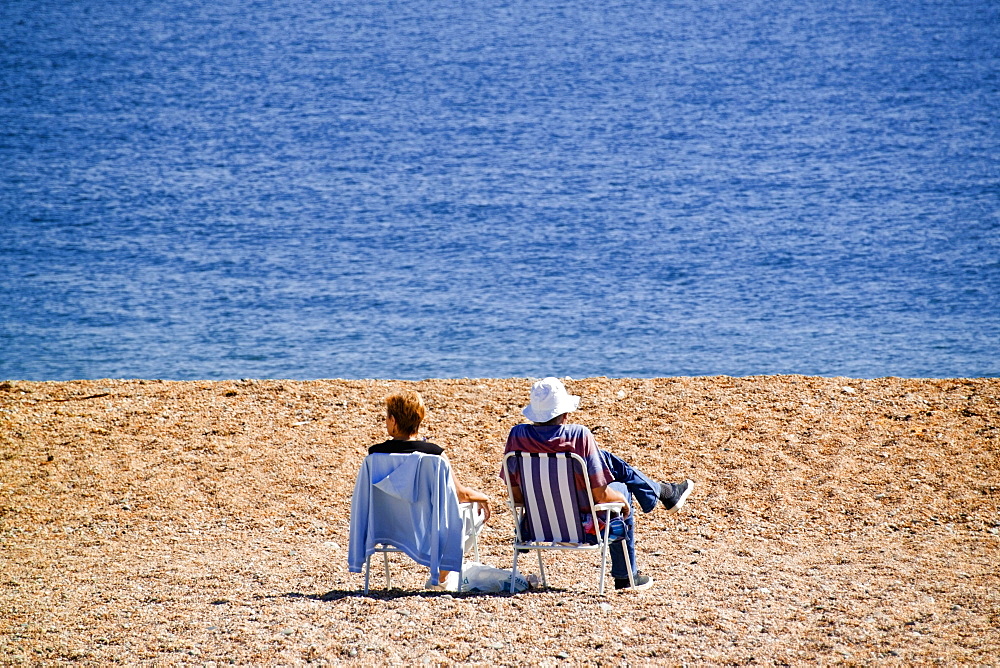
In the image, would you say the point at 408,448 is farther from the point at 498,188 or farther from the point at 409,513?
the point at 498,188

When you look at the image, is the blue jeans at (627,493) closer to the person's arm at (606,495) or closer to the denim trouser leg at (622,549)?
the denim trouser leg at (622,549)

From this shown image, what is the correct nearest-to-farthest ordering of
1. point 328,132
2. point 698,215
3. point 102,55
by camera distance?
point 698,215, point 328,132, point 102,55

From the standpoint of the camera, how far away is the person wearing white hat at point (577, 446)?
579cm

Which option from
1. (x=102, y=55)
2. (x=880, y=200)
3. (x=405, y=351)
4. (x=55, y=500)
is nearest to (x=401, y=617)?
(x=55, y=500)

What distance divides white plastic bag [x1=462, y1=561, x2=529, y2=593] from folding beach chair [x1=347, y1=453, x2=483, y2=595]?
8.5 inches

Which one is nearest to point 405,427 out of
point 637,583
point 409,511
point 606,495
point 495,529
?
point 409,511

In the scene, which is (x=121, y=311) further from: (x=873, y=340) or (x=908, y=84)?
(x=908, y=84)

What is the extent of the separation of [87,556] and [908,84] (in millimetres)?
44334

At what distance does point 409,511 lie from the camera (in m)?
5.93

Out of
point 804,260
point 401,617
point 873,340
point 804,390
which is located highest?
point 804,260

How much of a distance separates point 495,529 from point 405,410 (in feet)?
7.19

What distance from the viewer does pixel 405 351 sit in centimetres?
1838

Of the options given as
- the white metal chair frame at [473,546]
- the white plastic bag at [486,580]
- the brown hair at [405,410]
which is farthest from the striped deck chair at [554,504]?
the brown hair at [405,410]

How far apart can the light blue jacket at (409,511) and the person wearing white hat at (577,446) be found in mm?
447
